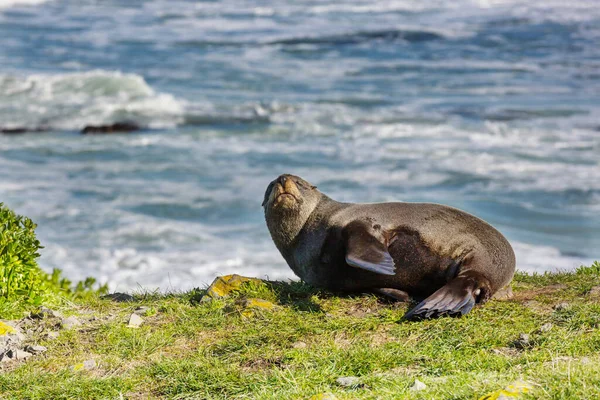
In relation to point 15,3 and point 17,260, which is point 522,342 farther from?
point 15,3

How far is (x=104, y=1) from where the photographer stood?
52812 millimetres

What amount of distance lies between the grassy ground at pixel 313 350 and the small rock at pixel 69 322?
0.07 meters

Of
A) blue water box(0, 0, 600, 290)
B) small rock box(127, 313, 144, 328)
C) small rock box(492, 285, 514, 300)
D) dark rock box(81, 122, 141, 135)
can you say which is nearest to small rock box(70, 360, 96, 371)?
small rock box(127, 313, 144, 328)

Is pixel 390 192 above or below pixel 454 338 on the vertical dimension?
below

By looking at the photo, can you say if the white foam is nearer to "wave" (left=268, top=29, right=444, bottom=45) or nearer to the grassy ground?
"wave" (left=268, top=29, right=444, bottom=45)

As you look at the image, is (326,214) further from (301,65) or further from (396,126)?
(301,65)

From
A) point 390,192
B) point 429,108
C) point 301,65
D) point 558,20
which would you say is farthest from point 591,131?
point 558,20

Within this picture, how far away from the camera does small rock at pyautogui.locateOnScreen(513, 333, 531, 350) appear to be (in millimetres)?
5579

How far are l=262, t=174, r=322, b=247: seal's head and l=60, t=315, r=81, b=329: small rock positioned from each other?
67.3 inches

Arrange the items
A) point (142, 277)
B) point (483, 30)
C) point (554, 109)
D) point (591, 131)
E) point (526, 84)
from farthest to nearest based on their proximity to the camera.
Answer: point (483, 30) < point (526, 84) < point (554, 109) < point (591, 131) < point (142, 277)

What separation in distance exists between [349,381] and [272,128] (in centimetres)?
1948

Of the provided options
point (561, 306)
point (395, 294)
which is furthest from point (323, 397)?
point (561, 306)

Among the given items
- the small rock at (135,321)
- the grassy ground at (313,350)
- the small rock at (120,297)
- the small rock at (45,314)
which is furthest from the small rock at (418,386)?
the small rock at (120,297)

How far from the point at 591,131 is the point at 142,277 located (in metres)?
13.8
